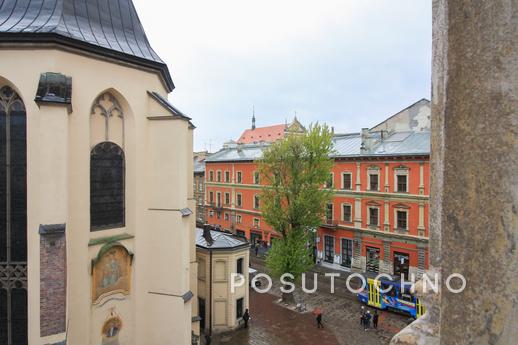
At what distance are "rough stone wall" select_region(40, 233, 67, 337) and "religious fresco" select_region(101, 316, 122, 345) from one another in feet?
5.99

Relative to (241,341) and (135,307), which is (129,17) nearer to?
(135,307)

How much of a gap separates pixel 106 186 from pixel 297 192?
1227 centimetres

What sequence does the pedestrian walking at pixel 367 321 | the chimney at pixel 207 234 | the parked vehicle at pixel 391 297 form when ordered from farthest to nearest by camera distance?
the chimney at pixel 207 234
the parked vehicle at pixel 391 297
the pedestrian walking at pixel 367 321

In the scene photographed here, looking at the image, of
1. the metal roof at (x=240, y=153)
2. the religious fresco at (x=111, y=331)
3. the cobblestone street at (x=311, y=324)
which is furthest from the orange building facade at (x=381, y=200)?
the religious fresco at (x=111, y=331)

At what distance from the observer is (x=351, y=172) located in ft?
86.8

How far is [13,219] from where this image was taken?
774 cm

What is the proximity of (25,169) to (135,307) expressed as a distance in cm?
447

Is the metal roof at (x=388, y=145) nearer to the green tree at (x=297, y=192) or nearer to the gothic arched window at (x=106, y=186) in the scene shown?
the green tree at (x=297, y=192)

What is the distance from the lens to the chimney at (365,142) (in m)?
26.2

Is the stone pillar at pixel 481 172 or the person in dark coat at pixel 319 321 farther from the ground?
the stone pillar at pixel 481 172

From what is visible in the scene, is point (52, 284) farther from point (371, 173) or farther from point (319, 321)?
point (371, 173)

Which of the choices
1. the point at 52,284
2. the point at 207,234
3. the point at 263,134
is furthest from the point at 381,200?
the point at 263,134

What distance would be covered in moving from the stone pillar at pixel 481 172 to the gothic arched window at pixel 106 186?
894cm

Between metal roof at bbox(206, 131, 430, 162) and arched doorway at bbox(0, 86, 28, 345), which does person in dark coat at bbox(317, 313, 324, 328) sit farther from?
arched doorway at bbox(0, 86, 28, 345)
